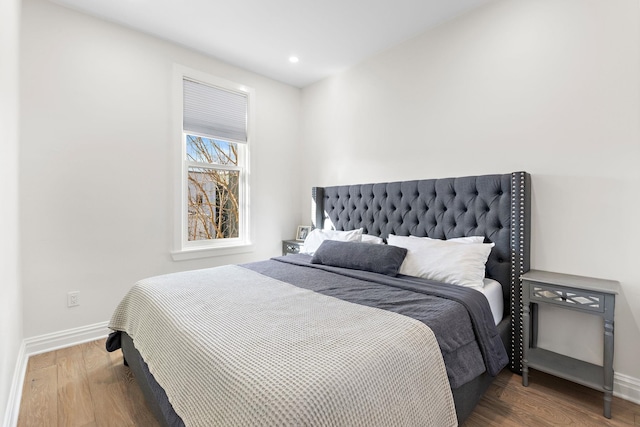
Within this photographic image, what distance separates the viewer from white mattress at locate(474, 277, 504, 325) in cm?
194

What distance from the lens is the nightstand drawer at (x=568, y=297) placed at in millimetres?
1679

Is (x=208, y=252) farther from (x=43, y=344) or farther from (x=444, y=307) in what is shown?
(x=444, y=307)

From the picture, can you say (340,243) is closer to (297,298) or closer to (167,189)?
(297,298)

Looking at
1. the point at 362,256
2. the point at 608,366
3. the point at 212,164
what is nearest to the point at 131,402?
the point at 362,256

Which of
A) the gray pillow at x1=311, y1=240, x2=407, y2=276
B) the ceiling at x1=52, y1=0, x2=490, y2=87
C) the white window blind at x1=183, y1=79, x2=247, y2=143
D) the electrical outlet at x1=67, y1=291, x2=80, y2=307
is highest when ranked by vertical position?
the ceiling at x1=52, y1=0, x2=490, y2=87

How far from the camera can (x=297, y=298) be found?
166cm

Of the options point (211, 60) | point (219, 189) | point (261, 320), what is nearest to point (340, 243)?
point (261, 320)

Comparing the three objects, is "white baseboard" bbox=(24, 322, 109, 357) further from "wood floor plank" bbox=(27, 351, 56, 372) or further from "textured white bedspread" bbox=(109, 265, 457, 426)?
"textured white bedspread" bbox=(109, 265, 457, 426)

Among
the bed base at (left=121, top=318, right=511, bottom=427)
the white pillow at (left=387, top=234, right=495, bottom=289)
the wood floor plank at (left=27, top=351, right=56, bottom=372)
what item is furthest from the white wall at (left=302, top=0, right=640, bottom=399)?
the wood floor plank at (left=27, top=351, right=56, bottom=372)

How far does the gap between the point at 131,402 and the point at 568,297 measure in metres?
2.66

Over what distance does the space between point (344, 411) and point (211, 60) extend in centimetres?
347

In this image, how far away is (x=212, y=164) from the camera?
3322 millimetres

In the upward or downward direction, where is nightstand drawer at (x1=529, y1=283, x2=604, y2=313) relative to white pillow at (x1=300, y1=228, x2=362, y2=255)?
downward

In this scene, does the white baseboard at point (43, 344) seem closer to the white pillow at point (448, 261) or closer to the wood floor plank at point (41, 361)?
the wood floor plank at point (41, 361)
